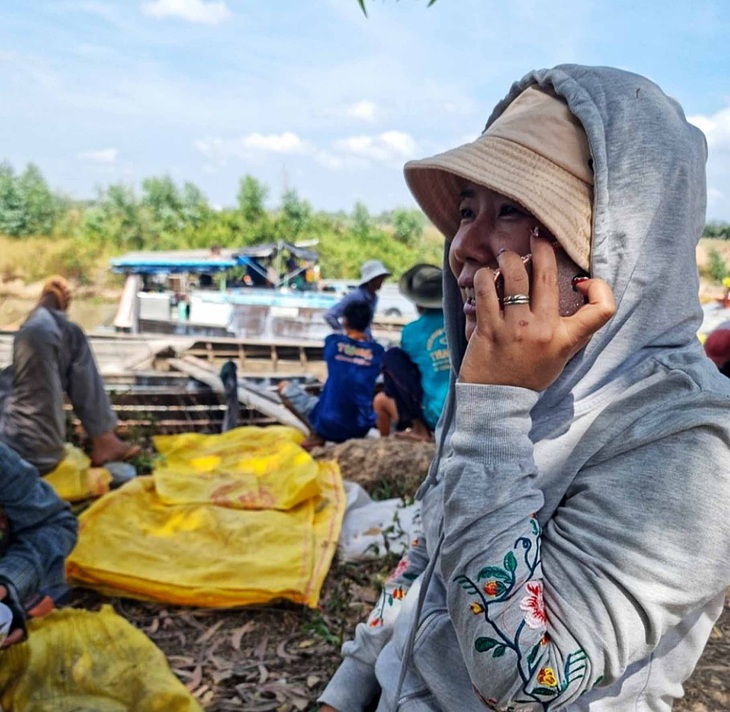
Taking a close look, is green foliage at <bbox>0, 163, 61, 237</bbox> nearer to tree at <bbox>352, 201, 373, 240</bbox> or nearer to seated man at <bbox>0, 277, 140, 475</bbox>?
tree at <bbox>352, 201, 373, 240</bbox>

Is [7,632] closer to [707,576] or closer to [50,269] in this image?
[707,576]

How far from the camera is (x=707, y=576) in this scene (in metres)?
0.98

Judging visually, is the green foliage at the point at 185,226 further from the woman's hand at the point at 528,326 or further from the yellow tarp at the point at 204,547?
the woman's hand at the point at 528,326

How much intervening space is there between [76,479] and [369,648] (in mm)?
3763

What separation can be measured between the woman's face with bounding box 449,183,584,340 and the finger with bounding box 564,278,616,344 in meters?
0.09

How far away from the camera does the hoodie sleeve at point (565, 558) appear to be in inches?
38.1

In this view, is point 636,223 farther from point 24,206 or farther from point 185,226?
point 24,206

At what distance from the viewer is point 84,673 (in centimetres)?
231

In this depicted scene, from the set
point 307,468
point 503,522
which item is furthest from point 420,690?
point 307,468

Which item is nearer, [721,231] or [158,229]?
[721,231]

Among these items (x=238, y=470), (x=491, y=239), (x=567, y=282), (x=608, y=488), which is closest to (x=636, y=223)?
(x=567, y=282)

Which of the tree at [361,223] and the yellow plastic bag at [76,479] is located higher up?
the tree at [361,223]

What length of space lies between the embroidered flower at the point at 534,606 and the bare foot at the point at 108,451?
5024 mm

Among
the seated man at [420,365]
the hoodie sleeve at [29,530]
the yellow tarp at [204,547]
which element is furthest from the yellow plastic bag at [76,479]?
the seated man at [420,365]
